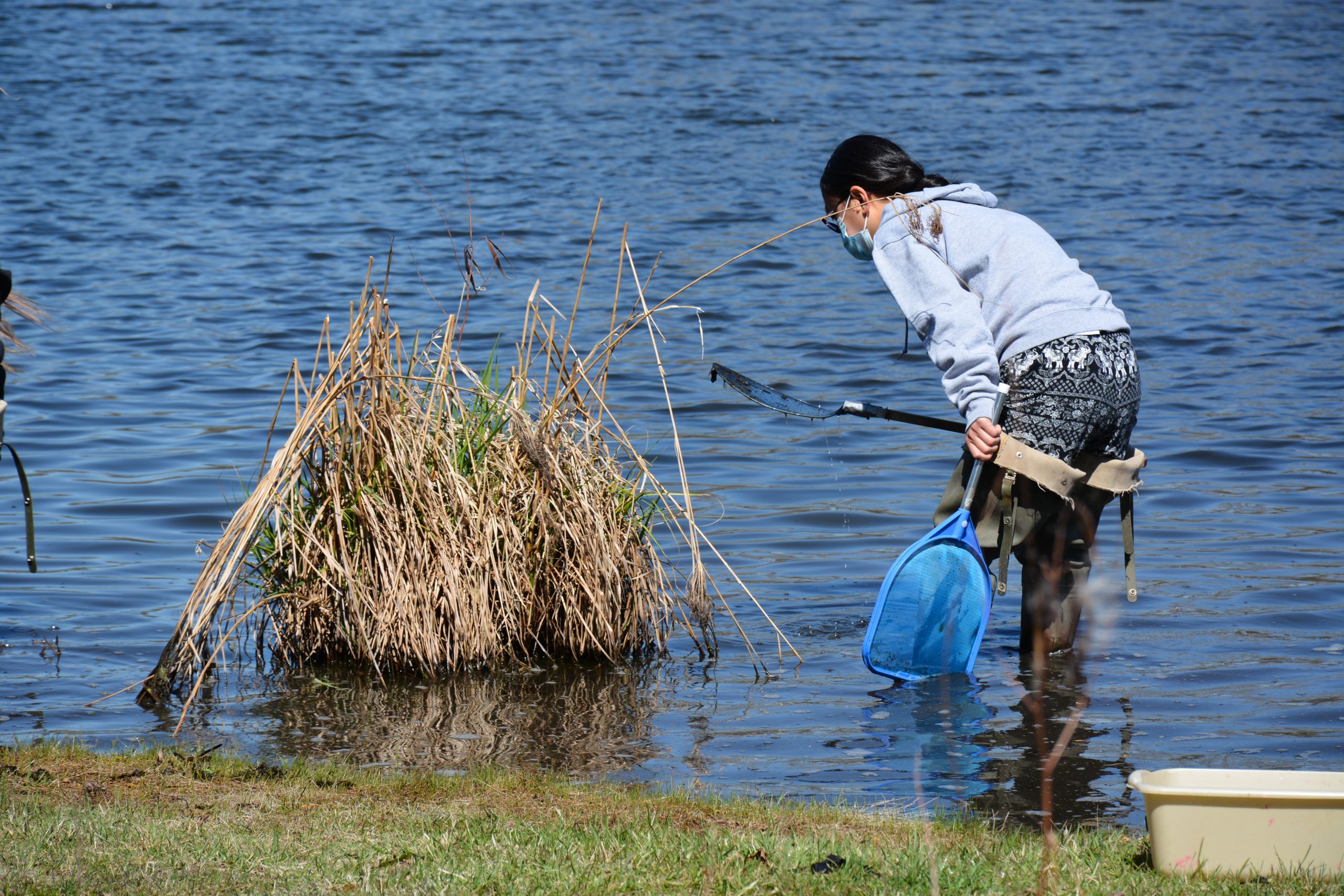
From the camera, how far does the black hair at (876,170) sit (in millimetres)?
5223

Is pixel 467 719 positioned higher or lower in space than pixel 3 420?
lower

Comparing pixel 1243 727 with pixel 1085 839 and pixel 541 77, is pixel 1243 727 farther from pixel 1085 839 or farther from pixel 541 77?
pixel 541 77

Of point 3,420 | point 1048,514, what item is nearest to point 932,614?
point 1048,514

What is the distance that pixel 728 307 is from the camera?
13141mm

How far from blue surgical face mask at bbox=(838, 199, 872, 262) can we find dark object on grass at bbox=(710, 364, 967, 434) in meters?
0.52

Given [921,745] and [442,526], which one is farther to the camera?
[442,526]

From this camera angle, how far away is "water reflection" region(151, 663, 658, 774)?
5195mm

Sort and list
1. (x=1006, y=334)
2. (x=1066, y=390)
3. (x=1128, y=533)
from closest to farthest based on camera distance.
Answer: (x=1066, y=390) < (x=1006, y=334) < (x=1128, y=533)

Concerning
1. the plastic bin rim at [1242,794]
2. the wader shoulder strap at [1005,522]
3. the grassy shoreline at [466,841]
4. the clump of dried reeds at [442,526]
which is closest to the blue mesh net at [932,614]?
the wader shoulder strap at [1005,522]

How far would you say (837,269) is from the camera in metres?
14.5

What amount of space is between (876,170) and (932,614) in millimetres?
1539

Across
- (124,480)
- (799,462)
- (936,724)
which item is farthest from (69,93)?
(936,724)

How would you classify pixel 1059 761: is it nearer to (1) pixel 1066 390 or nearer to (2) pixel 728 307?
(1) pixel 1066 390

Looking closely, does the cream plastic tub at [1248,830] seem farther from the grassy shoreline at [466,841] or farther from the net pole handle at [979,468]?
the net pole handle at [979,468]
